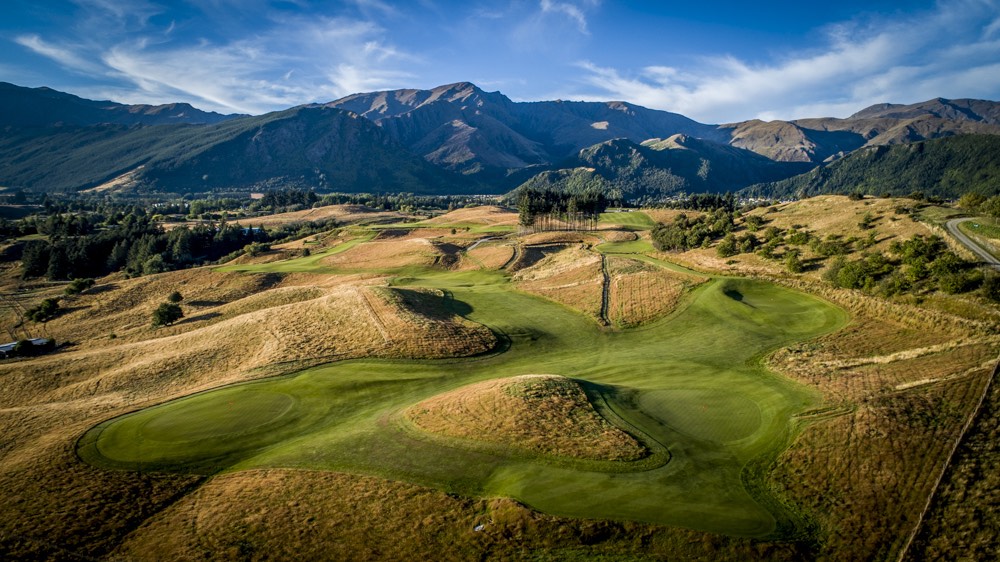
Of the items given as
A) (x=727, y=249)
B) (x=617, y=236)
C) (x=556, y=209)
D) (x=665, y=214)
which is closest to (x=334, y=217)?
(x=556, y=209)

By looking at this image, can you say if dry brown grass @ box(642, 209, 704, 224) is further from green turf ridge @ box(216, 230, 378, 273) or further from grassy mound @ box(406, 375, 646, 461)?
grassy mound @ box(406, 375, 646, 461)

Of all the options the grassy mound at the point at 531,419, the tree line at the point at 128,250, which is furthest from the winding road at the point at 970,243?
the tree line at the point at 128,250

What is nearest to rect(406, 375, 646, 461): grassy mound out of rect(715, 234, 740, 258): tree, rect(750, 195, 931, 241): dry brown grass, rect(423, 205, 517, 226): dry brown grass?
rect(715, 234, 740, 258): tree

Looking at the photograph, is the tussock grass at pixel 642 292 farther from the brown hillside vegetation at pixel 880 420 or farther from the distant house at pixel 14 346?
the distant house at pixel 14 346

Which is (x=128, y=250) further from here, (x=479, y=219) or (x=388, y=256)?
(x=479, y=219)

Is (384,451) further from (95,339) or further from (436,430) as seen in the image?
(95,339)
